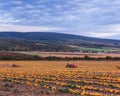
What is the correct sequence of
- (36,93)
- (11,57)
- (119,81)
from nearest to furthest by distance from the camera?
(36,93) < (119,81) < (11,57)

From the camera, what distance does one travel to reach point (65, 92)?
2075 centimetres

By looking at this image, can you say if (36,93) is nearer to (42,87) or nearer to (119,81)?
(42,87)

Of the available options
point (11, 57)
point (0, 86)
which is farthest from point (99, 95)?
point (11, 57)

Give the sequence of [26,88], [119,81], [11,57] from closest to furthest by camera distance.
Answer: [26,88], [119,81], [11,57]

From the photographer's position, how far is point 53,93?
2027 centimetres

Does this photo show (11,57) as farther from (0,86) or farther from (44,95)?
(44,95)

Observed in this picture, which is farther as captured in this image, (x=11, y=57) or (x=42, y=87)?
(x=11, y=57)

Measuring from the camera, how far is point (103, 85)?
2445 cm

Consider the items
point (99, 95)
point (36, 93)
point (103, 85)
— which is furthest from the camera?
point (103, 85)

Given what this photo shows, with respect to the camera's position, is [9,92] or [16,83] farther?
[16,83]

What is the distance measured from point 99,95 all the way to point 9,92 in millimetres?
5455

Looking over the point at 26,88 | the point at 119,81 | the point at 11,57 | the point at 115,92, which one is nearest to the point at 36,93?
the point at 26,88

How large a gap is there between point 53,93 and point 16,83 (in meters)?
6.21

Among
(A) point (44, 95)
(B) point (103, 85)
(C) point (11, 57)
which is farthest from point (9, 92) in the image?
(C) point (11, 57)
